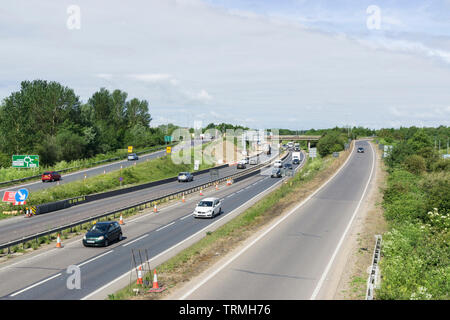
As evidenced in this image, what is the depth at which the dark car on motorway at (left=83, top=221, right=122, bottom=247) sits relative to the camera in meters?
23.5

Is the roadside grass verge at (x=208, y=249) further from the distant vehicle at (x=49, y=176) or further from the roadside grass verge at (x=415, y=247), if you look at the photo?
the distant vehicle at (x=49, y=176)

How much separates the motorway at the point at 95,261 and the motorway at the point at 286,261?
4.57 metres

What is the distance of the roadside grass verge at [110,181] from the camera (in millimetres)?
40969

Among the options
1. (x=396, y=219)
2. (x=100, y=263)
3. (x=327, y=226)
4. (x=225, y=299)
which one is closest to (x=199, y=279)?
(x=225, y=299)

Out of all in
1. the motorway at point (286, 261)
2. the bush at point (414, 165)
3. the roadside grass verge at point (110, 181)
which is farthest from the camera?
the bush at point (414, 165)

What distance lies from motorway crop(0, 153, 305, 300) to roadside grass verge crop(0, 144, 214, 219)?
13.5 meters

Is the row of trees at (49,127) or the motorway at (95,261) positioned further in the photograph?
the row of trees at (49,127)

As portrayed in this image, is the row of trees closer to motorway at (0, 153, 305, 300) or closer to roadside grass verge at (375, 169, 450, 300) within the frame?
motorway at (0, 153, 305, 300)

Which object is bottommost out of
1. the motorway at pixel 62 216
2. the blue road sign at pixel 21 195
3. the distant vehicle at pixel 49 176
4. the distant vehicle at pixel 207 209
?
the motorway at pixel 62 216

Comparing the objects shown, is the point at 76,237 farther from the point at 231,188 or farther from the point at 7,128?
the point at 7,128

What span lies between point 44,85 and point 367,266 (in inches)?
3270

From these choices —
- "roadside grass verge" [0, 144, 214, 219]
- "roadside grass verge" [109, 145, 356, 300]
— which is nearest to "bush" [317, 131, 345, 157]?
"roadside grass verge" [0, 144, 214, 219]

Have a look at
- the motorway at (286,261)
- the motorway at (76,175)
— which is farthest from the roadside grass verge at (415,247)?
the motorway at (76,175)

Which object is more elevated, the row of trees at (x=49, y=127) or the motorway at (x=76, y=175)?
the row of trees at (x=49, y=127)
